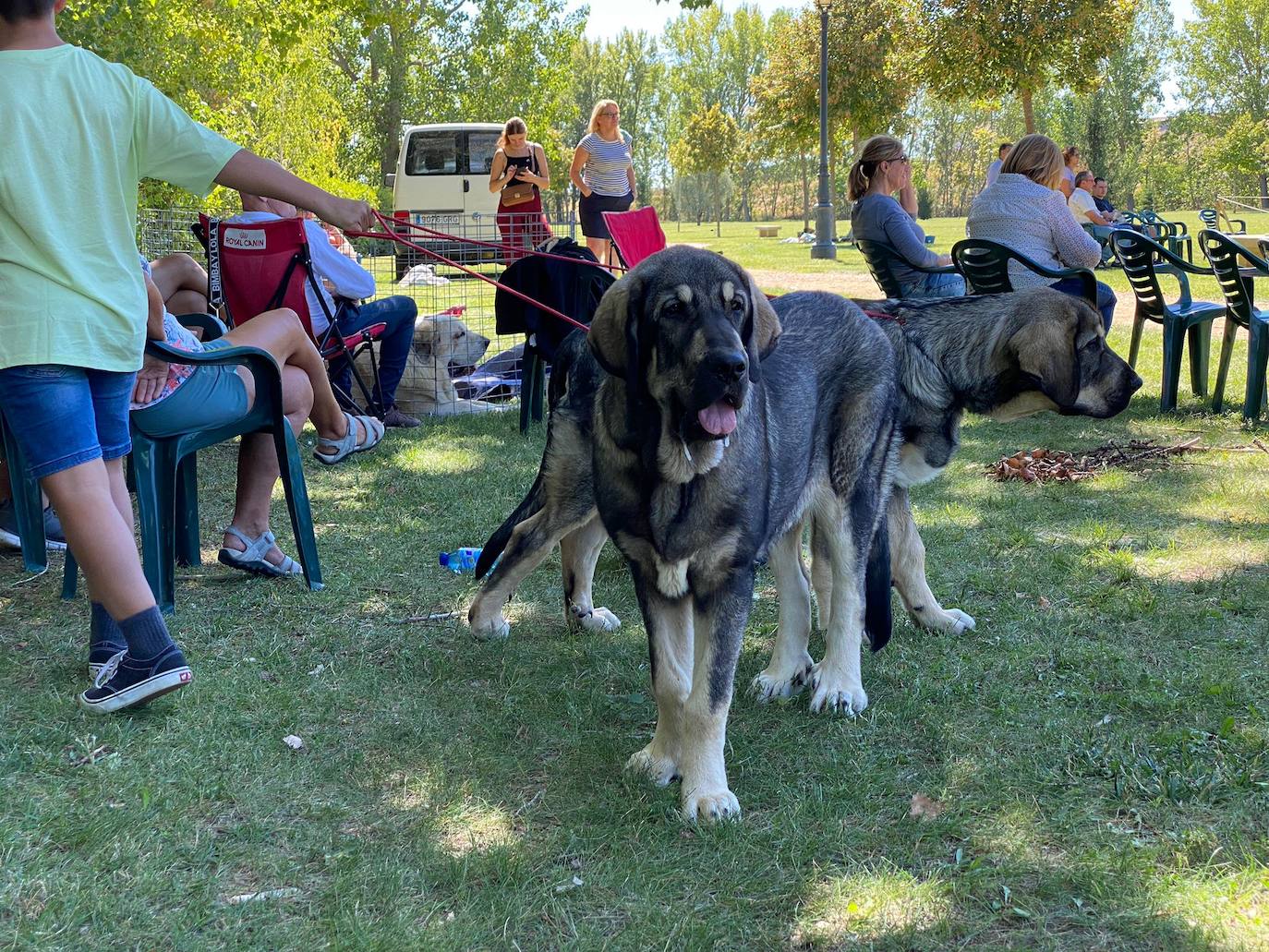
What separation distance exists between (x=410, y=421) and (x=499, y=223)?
1.75 metres

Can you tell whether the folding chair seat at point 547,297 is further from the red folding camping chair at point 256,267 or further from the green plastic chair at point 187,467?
the green plastic chair at point 187,467

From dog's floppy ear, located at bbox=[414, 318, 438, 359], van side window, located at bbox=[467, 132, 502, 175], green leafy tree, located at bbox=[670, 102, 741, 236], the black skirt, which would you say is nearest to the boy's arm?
dog's floppy ear, located at bbox=[414, 318, 438, 359]

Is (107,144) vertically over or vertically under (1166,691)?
over

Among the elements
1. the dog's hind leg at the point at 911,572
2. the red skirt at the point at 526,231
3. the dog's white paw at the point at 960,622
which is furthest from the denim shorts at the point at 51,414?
the red skirt at the point at 526,231

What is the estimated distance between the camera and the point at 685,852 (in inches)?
112

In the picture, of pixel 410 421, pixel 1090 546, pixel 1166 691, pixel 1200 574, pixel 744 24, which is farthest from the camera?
pixel 744 24

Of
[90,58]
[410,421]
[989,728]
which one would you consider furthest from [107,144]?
[410,421]

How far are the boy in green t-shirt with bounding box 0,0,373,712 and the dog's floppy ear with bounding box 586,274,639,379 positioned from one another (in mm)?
1376

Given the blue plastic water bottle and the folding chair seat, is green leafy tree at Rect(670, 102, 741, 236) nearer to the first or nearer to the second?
the folding chair seat

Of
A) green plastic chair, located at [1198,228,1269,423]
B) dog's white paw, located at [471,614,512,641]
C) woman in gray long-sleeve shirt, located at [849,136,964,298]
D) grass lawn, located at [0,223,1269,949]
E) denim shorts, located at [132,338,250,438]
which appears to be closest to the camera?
grass lawn, located at [0,223,1269,949]

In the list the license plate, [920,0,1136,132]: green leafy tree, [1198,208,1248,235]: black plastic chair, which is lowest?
the license plate

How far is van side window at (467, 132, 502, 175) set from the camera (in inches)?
917

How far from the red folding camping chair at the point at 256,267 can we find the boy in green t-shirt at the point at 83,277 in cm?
320

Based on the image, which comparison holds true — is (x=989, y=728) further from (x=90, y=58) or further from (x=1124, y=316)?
(x=1124, y=316)
